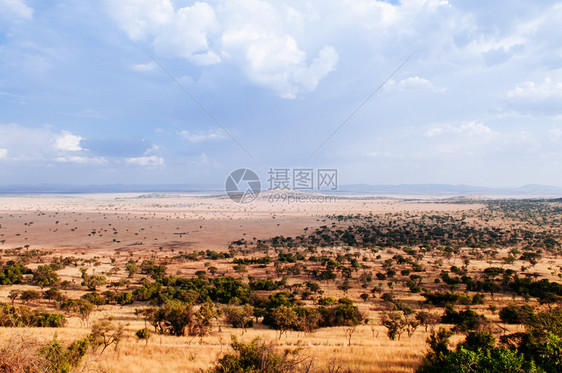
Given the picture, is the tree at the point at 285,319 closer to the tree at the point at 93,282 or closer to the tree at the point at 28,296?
the tree at the point at 93,282

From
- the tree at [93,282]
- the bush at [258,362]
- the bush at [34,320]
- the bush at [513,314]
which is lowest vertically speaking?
the tree at [93,282]

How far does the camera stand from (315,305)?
81.1 feet

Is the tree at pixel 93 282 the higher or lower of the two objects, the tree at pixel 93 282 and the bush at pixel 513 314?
the lower

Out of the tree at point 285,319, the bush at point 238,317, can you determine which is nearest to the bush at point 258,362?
the tree at point 285,319

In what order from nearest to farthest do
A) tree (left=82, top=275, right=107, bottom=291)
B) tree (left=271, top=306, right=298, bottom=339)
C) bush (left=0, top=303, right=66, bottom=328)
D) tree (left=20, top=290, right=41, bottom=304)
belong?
1. bush (left=0, top=303, right=66, bottom=328)
2. tree (left=271, top=306, right=298, bottom=339)
3. tree (left=20, top=290, right=41, bottom=304)
4. tree (left=82, top=275, right=107, bottom=291)

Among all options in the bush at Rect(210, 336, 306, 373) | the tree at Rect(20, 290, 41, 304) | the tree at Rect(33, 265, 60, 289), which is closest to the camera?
the bush at Rect(210, 336, 306, 373)

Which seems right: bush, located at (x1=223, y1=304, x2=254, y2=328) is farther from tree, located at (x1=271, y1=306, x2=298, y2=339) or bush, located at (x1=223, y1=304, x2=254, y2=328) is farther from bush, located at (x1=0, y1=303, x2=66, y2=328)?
bush, located at (x1=0, y1=303, x2=66, y2=328)

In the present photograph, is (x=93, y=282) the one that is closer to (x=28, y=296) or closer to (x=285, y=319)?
(x=28, y=296)

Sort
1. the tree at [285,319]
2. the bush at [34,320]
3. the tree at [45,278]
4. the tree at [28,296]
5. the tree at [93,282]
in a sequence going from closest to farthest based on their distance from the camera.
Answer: the bush at [34,320] → the tree at [285,319] → the tree at [28,296] → the tree at [93,282] → the tree at [45,278]

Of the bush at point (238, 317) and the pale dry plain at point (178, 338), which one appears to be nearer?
the pale dry plain at point (178, 338)

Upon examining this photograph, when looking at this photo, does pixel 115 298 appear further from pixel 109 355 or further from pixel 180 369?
pixel 180 369

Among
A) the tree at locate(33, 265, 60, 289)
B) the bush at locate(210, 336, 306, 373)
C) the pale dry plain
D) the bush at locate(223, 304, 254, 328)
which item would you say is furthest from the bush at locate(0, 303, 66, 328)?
the bush at locate(210, 336, 306, 373)

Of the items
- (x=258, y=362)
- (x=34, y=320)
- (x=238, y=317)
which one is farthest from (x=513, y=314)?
(x=34, y=320)

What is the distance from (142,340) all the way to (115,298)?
1285 centimetres
